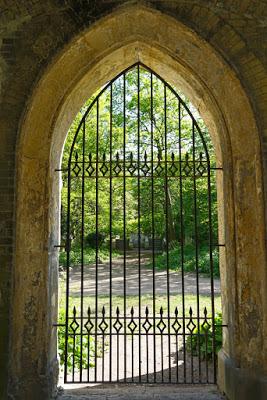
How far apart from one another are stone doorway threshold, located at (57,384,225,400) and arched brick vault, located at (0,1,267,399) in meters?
0.45

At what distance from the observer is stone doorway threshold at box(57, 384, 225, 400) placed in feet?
12.9

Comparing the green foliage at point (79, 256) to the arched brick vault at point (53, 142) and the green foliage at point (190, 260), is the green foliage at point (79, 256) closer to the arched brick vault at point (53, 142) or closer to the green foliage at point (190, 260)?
the green foliage at point (190, 260)

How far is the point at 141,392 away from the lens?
4105 mm

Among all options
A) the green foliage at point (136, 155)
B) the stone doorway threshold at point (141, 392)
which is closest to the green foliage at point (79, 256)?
the green foliage at point (136, 155)

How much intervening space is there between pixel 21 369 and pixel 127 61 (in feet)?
12.3

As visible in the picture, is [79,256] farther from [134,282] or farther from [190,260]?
[190,260]

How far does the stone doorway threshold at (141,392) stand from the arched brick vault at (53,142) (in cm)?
45

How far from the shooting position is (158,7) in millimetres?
3990

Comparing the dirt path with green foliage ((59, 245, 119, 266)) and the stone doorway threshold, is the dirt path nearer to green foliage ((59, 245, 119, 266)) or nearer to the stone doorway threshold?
green foliage ((59, 245, 119, 266))

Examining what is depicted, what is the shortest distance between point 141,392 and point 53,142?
9.86 ft

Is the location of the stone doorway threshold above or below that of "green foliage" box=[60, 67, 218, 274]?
below

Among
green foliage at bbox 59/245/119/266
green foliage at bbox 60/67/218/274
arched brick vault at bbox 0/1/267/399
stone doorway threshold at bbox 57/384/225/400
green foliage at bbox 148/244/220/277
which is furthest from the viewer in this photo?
green foliage at bbox 59/245/119/266

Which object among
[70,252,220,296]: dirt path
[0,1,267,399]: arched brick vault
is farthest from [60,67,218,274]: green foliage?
[0,1,267,399]: arched brick vault

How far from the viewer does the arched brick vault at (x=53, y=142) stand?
3701mm
